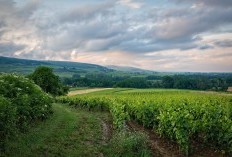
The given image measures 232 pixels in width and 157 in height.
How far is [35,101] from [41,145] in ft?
23.6

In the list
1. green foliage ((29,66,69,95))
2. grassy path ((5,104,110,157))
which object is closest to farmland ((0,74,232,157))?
grassy path ((5,104,110,157))

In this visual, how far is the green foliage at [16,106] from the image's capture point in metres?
15.4

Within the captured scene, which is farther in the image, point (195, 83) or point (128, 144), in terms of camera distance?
point (195, 83)

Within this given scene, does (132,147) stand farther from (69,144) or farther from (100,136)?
(100,136)

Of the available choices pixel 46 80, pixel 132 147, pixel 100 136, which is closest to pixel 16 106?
pixel 100 136

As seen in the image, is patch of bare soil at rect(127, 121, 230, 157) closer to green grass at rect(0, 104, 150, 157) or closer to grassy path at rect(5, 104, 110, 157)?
green grass at rect(0, 104, 150, 157)

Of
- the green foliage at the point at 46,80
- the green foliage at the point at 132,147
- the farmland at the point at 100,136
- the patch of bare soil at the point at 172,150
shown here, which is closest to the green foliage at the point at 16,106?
the farmland at the point at 100,136

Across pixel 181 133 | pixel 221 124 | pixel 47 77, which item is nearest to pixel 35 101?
pixel 181 133

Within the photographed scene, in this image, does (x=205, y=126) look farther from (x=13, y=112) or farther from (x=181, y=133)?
(x=13, y=112)

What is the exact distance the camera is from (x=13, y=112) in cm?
1570

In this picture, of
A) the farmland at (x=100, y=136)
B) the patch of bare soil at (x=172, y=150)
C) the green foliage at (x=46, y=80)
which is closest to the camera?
the farmland at (x=100, y=136)

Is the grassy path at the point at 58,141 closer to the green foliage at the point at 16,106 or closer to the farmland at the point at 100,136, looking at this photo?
the farmland at the point at 100,136

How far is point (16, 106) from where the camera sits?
1928 cm

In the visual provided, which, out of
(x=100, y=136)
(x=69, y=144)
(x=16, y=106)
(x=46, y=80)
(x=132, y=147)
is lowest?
(x=100, y=136)
